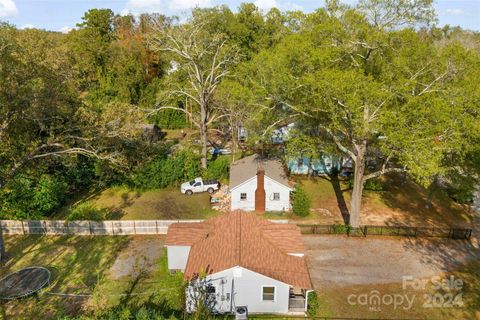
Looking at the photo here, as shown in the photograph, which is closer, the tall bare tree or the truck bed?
the truck bed

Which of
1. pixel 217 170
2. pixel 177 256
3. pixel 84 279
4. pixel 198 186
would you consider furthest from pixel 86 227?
pixel 217 170

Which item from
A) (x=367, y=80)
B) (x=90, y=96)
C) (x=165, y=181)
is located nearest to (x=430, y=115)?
(x=367, y=80)

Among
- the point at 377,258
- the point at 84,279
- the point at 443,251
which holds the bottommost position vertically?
the point at 84,279

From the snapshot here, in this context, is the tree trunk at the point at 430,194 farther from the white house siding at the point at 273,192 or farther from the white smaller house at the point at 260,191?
the white house siding at the point at 273,192

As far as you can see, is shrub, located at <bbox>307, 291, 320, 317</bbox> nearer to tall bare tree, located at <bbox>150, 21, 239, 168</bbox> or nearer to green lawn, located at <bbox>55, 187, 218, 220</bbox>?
green lawn, located at <bbox>55, 187, 218, 220</bbox>

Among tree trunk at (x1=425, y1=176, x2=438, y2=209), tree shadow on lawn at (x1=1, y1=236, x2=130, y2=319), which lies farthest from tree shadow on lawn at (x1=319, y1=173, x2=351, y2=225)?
tree shadow on lawn at (x1=1, y1=236, x2=130, y2=319)

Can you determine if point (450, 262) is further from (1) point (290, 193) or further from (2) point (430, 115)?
(1) point (290, 193)

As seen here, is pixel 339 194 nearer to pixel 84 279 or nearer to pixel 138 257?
pixel 138 257

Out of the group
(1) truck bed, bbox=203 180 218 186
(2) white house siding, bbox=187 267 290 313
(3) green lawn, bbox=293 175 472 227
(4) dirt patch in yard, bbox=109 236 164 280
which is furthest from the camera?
(1) truck bed, bbox=203 180 218 186
